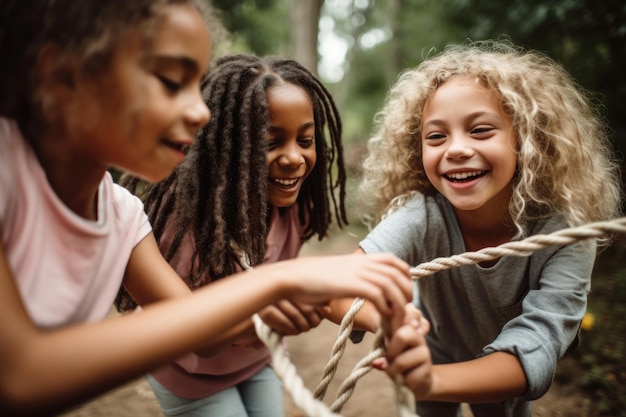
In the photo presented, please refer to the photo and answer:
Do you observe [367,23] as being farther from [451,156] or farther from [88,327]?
[88,327]

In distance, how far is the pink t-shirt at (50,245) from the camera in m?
0.73

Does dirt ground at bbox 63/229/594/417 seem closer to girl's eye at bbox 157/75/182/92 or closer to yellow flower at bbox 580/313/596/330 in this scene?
yellow flower at bbox 580/313/596/330

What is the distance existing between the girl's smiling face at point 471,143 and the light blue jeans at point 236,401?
42.6 inches

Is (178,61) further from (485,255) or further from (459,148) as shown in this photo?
(459,148)

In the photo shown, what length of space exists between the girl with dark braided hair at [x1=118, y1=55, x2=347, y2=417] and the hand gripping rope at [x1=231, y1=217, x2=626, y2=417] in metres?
0.45

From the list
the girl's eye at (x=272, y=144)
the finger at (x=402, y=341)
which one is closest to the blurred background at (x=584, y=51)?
the girl's eye at (x=272, y=144)

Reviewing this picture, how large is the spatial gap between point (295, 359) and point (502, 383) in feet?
7.84

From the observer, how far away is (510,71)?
1501 mm

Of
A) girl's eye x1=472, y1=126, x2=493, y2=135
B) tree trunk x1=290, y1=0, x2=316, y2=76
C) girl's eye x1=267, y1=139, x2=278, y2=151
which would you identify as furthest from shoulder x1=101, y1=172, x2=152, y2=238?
tree trunk x1=290, y1=0, x2=316, y2=76

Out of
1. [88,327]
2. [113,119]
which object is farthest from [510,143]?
[88,327]

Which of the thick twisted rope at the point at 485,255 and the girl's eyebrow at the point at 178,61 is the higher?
the girl's eyebrow at the point at 178,61

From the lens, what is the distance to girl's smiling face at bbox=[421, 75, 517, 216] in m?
1.39

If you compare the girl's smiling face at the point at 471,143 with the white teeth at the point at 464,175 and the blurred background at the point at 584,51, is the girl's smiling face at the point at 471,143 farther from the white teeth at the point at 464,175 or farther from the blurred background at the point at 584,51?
the blurred background at the point at 584,51

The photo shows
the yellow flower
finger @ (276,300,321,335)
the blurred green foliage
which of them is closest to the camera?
finger @ (276,300,321,335)
